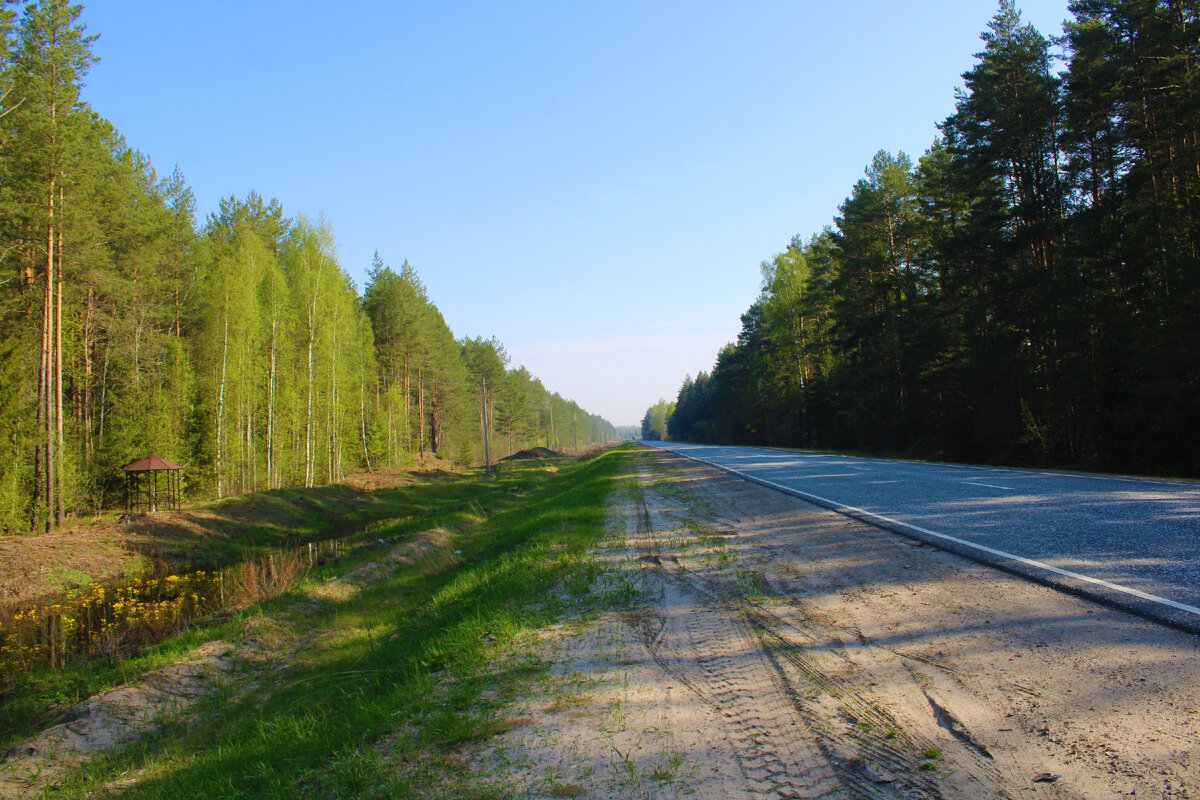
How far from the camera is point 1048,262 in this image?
69.1 feet

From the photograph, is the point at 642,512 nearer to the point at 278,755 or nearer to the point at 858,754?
the point at 278,755

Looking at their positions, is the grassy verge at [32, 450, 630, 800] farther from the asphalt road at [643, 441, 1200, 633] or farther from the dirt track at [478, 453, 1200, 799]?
the asphalt road at [643, 441, 1200, 633]

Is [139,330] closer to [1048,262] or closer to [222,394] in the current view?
[222,394]

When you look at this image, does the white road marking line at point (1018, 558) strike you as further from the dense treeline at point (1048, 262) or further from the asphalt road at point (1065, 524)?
the dense treeline at point (1048, 262)

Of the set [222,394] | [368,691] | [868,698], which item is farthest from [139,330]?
[868,698]

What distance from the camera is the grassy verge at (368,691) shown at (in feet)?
11.5

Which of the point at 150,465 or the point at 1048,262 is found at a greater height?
the point at 1048,262

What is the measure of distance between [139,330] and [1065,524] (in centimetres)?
2881

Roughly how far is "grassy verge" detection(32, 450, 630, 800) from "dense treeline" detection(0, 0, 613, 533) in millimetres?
14517

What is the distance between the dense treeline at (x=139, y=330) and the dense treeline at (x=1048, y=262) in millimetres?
30071

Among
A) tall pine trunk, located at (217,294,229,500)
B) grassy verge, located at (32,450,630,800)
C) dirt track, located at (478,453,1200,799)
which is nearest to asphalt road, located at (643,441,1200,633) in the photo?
dirt track, located at (478,453,1200,799)

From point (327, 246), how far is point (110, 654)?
2890cm

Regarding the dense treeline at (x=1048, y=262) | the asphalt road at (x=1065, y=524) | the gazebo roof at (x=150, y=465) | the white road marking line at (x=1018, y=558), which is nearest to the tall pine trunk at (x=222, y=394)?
A: the gazebo roof at (x=150, y=465)

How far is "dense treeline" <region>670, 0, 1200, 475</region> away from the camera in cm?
1538
